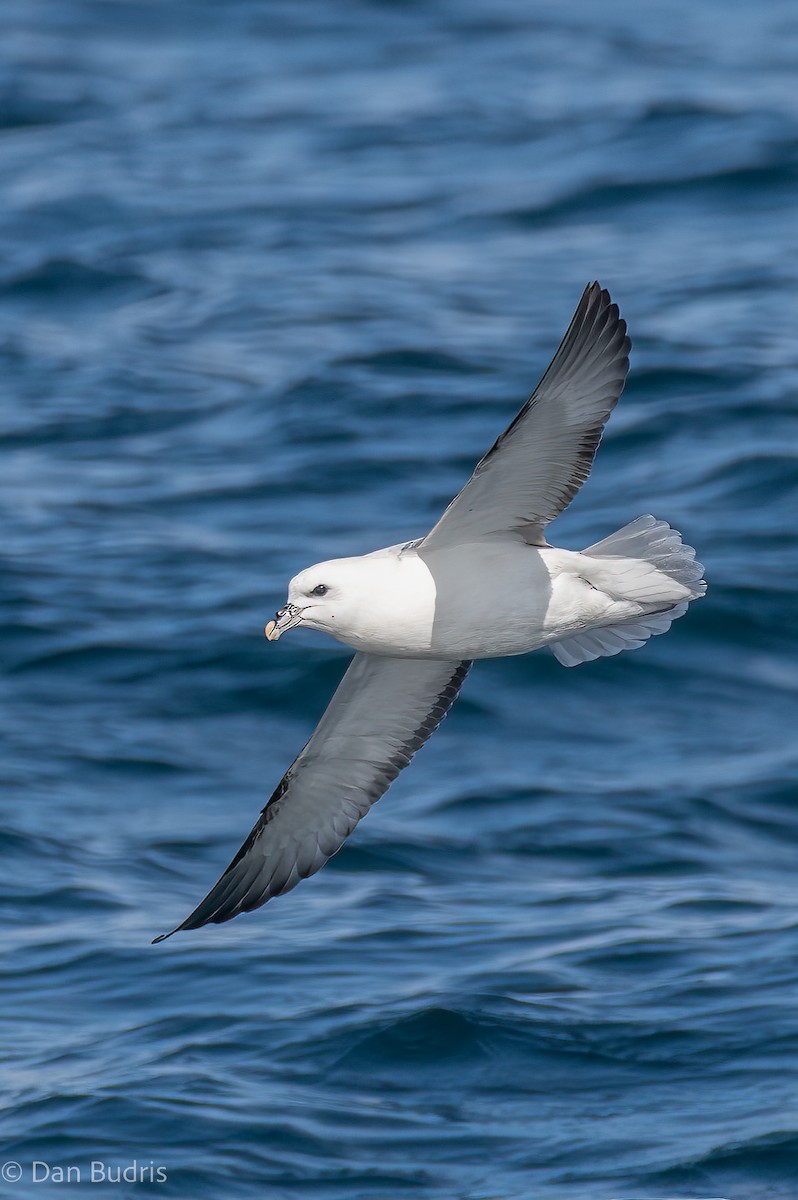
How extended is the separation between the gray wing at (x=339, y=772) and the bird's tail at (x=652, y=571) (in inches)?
25.3

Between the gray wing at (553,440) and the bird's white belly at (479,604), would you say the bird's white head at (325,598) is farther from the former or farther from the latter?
the gray wing at (553,440)

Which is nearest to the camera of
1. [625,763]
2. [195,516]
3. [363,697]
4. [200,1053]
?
[363,697]

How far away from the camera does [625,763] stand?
34.2 feet

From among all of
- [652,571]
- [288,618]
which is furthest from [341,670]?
[288,618]

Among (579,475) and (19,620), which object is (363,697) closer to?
(579,475)

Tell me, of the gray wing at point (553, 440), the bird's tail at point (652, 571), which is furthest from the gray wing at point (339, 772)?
the gray wing at point (553, 440)

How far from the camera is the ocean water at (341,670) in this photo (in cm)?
823

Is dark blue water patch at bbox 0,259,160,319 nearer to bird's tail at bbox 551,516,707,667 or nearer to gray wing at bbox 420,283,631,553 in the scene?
bird's tail at bbox 551,516,707,667

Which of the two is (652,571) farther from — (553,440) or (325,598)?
(325,598)

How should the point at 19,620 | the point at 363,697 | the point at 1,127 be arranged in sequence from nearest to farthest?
the point at 363,697 < the point at 19,620 < the point at 1,127

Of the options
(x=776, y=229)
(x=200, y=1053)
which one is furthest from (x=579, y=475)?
(x=776, y=229)

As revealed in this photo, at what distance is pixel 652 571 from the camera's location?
22.8 feet

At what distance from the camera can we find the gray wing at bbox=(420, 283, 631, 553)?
246 inches

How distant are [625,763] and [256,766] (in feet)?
6.68
